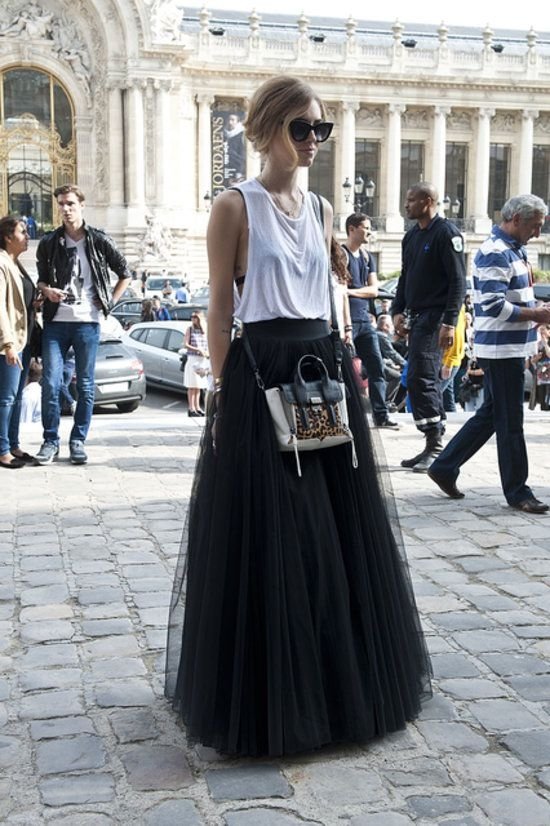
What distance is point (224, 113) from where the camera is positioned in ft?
173

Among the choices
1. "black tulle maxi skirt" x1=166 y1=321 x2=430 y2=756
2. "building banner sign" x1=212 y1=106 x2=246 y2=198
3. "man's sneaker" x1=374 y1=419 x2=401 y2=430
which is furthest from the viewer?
"building banner sign" x1=212 y1=106 x2=246 y2=198

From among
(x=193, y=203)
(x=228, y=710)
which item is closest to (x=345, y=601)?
(x=228, y=710)

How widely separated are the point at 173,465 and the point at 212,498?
197 inches

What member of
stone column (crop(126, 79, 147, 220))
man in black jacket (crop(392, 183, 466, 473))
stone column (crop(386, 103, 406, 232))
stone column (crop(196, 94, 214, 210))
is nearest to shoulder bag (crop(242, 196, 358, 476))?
man in black jacket (crop(392, 183, 466, 473))

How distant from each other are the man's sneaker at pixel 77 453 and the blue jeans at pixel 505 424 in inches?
121

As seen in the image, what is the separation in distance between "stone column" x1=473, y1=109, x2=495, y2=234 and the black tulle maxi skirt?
56.3 metres

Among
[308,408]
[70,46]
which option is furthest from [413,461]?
[70,46]

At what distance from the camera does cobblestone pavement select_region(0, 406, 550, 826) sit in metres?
2.74

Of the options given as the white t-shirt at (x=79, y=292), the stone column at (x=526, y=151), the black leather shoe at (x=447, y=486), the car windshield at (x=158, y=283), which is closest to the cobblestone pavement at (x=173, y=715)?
the black leather shoe at (x=447, y=486)

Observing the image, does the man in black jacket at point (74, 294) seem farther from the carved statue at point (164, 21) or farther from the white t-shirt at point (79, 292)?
the carved statue at point (164, 21)

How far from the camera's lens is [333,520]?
10.2 feet

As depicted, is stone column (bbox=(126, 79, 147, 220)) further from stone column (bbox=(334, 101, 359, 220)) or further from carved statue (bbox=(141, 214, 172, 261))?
stone column (bbox=(334, 101, 359, 220))

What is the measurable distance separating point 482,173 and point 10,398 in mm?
54117

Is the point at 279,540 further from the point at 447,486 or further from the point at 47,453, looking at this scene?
the point at 47,453
